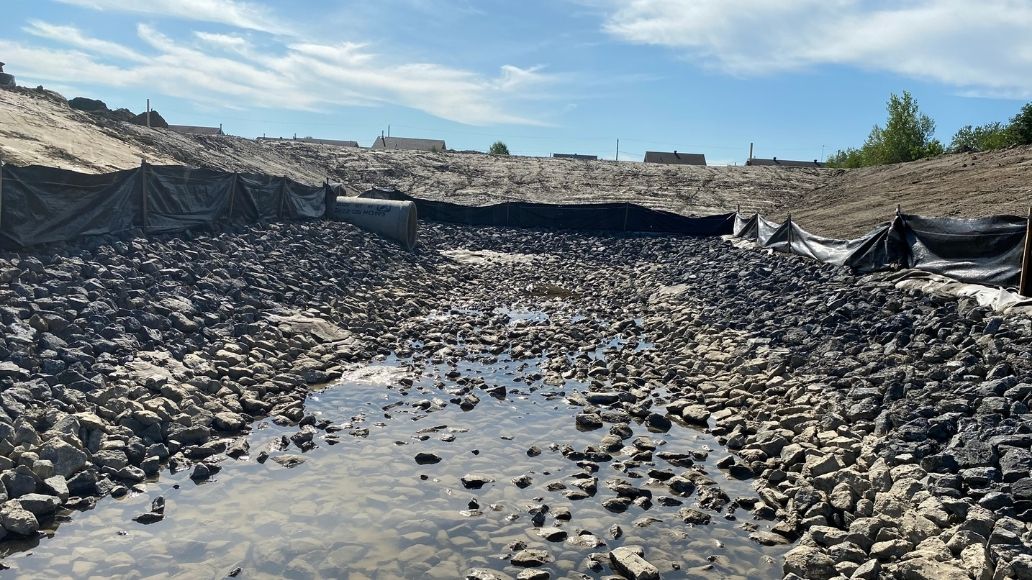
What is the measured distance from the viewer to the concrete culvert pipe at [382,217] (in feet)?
67.8

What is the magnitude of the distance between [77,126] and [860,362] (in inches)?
810

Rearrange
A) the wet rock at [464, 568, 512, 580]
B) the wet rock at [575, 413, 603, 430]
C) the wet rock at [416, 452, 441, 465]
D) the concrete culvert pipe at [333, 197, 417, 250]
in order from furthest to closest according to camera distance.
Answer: the concrete culvert pipe at [333, 197, 417, 250] < the wet rock at [575, 413, 603, 430] < the wet rock at [416, 452, 441, 465] < the wet rock at [464, 568, 512, 580]

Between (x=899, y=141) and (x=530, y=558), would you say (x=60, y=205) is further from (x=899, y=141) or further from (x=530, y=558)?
(x=899, y=141)

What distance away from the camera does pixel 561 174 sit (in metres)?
40.9

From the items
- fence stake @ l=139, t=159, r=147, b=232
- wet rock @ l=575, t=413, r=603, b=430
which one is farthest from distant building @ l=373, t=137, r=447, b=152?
wet rock @ l=575, t=413, r=603, b=430

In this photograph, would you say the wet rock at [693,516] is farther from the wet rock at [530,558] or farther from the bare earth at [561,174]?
the bare earth at [561,174]

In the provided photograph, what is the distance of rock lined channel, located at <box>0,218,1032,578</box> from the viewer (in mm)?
5277

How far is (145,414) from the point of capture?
23.3ft

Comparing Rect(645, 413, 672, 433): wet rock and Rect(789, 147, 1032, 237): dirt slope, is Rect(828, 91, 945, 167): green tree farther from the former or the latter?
Rect(645, 413, 672, 433): wet rock

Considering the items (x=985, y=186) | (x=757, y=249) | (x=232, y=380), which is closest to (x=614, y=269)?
→ (x=757, y=249)

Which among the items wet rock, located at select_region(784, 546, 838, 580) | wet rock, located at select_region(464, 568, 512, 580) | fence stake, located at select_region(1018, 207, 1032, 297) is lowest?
wet rock, located at select_region(464, 568, 512, 580)

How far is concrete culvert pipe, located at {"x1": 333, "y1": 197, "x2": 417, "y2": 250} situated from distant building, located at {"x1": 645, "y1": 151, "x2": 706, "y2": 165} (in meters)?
36.3

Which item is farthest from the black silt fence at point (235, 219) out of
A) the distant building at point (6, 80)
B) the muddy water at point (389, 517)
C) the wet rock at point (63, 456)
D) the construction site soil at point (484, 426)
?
the distant building at point (6, 80)

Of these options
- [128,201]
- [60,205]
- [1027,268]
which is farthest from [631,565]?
[128,201]
